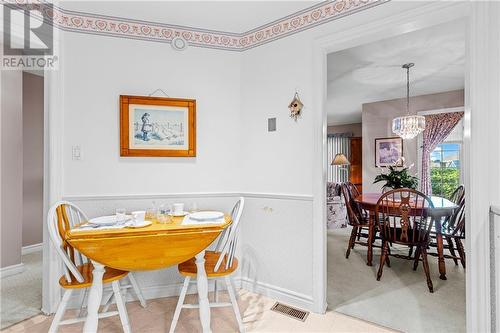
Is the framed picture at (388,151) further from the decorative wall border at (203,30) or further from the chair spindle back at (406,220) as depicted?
the decorative wall border at (203,30)

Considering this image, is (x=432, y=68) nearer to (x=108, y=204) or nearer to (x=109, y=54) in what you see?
(x=109, y=54)

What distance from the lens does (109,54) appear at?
90.0 inches

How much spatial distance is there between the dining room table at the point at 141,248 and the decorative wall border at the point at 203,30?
5.16ft

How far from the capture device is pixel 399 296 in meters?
2.45

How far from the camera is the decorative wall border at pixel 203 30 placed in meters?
2.09

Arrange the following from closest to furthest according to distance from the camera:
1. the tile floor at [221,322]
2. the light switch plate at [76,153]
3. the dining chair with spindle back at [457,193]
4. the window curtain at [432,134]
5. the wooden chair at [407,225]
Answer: the tile floor at [221,322] < the light switch plate at [76,153] < the wooden chair at [407,225] < the dining chair with spindle back at [457,193] < the window curtain at [432,134]

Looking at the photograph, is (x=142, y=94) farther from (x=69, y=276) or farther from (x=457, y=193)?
(x=457, y=193)

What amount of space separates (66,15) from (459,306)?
12.5ft

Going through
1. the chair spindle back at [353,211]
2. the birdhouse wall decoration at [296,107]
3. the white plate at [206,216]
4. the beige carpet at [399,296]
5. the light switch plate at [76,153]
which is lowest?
the beige carpet at [399,296]

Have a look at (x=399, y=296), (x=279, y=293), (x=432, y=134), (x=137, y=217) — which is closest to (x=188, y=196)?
(x=137, y=217)

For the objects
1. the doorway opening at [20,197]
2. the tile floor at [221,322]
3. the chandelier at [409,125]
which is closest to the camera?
the tile floor at [221,322]

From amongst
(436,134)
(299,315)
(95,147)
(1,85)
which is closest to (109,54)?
(95,147)

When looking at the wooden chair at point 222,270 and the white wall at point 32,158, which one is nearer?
the wooden chair at point 222,270

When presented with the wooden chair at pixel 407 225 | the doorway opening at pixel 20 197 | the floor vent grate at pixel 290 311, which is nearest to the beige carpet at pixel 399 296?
the wooden chair at pixel 407 225
